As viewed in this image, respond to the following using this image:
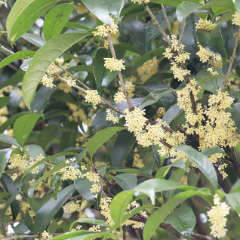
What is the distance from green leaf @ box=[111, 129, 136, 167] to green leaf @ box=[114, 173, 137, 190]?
0.58ft

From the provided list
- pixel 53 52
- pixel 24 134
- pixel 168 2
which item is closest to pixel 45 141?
pixel 24 134

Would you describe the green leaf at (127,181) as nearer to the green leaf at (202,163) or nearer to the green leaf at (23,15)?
the green leaf at (202,163)

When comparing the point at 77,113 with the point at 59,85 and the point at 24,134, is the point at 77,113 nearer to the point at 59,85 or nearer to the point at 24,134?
the point at 59,85

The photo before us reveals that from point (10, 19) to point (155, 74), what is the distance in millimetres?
715

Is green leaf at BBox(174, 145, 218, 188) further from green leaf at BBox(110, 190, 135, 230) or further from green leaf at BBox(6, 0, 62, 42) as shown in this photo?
green leaf at BBox(6, 0, 62, 42)

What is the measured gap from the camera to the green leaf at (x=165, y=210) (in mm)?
580

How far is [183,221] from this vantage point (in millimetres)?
657

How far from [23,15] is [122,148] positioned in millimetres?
544

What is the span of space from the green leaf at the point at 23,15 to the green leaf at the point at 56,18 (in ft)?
0.14

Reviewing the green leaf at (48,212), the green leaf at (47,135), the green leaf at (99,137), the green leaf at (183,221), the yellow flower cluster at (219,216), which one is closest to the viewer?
the yellow flower cluster at (219,216)

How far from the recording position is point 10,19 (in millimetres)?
743

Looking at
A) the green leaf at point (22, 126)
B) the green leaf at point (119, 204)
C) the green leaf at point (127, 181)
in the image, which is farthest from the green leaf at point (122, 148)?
the green leaf at point (119, 204)

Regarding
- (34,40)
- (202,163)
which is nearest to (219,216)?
(202,163)

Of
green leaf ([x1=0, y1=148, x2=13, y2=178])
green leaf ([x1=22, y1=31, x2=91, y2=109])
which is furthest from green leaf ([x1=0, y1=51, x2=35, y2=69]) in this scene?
green leaf ([x1=0, y1=148, x2=13, y2=178])
